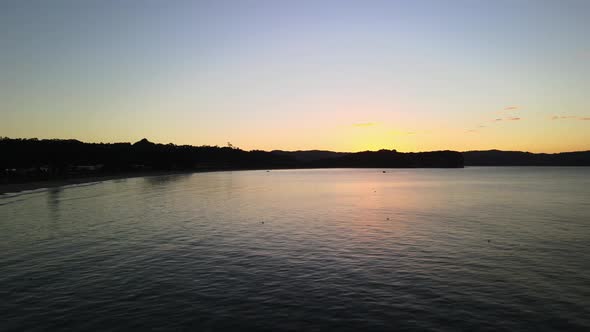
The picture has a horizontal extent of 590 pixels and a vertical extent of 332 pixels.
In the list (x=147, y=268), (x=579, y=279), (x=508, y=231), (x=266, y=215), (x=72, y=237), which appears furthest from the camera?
(x=266, y=215)

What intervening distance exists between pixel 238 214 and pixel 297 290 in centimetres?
3958

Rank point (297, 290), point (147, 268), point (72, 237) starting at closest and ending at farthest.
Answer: point (297, 290) → point (147, 268) → point (72, 237)

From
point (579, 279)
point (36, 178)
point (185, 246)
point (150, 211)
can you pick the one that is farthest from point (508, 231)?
point (36, 178)

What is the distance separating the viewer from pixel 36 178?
137750 millimetres

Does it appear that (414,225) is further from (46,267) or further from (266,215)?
(46,267)

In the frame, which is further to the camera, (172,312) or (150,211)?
(150,211)

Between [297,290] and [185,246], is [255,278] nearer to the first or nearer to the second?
[297,290]

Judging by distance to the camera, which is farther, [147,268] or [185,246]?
[185,246]

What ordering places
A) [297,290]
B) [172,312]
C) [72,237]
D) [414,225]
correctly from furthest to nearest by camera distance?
[414,225], [72,237], [297,290], [172,312]

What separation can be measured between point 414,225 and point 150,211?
1626 inches

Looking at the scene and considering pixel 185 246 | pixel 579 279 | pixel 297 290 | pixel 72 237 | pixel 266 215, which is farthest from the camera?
pixel 266 215

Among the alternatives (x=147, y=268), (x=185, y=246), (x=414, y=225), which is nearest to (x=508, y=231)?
(x=414, y=225)

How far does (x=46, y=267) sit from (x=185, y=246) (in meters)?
11.0

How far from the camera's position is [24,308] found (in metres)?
19.3
